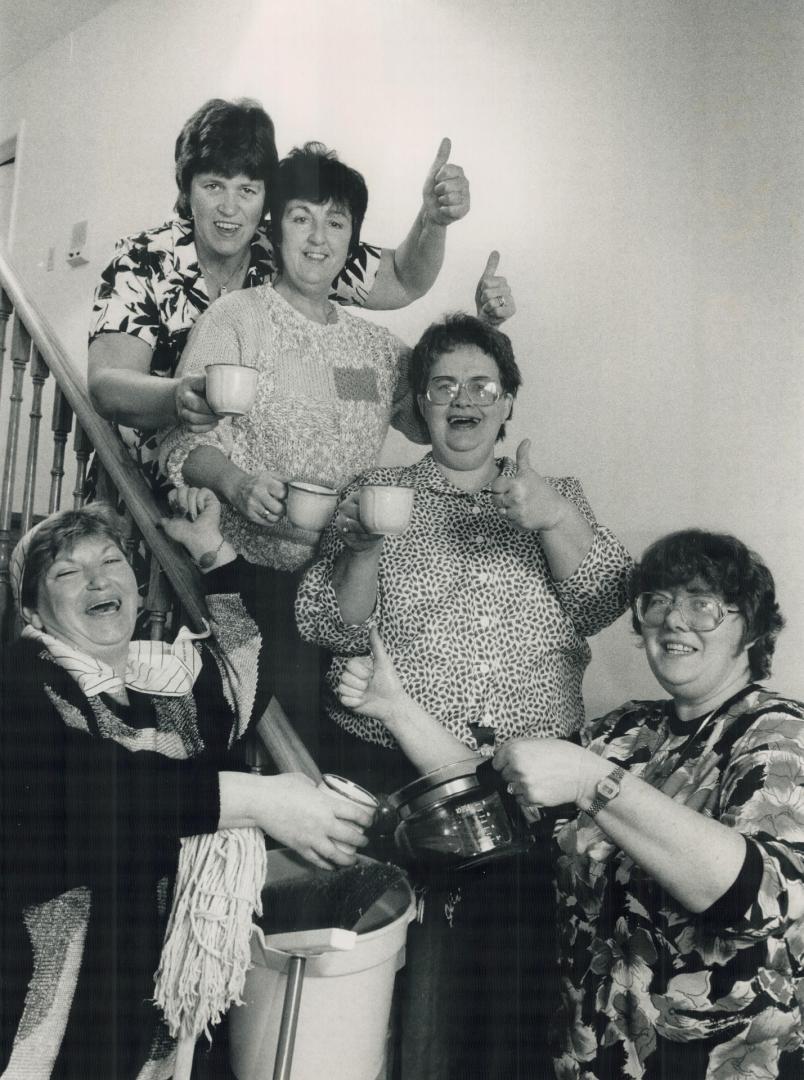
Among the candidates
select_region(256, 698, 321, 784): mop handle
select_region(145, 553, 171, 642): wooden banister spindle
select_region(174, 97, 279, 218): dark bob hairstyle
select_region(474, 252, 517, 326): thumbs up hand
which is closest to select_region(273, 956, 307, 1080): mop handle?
select_region(256, 698, 321, 784): mop handle

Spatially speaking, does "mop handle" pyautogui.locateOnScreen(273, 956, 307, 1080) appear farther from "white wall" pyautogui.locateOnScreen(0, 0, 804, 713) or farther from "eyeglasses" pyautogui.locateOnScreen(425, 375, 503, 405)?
"white wall" pyautogui.locateOnScreen(0, 0, 804, 713)

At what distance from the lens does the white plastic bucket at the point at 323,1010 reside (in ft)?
4.30

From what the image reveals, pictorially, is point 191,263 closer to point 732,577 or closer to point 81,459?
point 81,459

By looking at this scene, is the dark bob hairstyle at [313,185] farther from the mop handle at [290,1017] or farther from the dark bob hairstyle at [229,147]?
the mop handle at [290,1017]

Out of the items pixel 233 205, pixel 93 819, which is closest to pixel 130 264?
pixel 233 205

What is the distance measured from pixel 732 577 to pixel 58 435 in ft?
4.47

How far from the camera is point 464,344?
5.87 ft

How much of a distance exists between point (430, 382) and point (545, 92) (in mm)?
933

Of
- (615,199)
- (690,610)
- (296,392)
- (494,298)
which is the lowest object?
(690,610)

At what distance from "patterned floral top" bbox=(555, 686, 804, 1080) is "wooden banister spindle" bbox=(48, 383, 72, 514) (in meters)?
1.23

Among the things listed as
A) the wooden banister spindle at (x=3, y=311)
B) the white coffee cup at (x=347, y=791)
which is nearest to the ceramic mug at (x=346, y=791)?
the white coffee cup at (x=347, y=791)

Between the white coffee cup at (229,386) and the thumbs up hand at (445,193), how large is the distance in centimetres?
69

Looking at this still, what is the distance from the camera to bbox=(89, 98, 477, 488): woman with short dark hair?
1.82 m

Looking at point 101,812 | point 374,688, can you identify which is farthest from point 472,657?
Result: point 101,812
